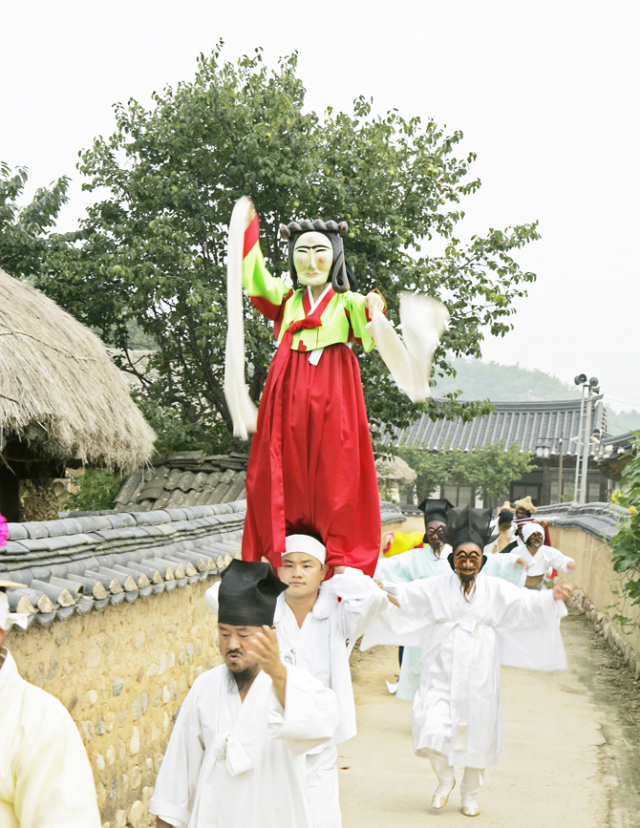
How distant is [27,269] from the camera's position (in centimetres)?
1142

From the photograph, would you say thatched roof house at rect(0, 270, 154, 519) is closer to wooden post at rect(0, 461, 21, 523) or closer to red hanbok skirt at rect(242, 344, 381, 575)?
wooden post at rect(0, 461, 21, 523)

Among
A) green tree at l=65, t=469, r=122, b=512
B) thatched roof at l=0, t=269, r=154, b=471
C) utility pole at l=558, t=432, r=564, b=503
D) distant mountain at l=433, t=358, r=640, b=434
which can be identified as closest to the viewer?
thatched roof at l=0, t=269, r=154, b=471

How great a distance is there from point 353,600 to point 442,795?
2.56 m

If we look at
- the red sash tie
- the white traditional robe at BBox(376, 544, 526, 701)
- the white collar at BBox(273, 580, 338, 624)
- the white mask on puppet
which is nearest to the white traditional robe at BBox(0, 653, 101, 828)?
the white collar at BBox(273, 580, 338, 624)

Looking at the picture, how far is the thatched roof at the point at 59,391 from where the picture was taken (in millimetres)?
6914

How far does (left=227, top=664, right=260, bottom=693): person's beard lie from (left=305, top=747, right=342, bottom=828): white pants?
73 cm

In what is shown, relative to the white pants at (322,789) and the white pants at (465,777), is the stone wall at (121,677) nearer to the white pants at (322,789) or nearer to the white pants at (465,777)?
the white pants at (322,789)

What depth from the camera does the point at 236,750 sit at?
2.73 m

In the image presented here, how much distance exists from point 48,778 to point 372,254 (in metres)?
9.61

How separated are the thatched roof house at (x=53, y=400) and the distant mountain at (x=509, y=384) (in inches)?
3211

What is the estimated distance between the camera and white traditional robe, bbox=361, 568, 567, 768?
5387 mm

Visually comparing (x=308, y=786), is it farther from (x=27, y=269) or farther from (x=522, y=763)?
(x=27, y=269)

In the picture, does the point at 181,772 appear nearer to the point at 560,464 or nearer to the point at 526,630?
the point at 526,630

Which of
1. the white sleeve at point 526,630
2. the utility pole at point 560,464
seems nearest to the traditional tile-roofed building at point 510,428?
the utility pole at point 560,464
